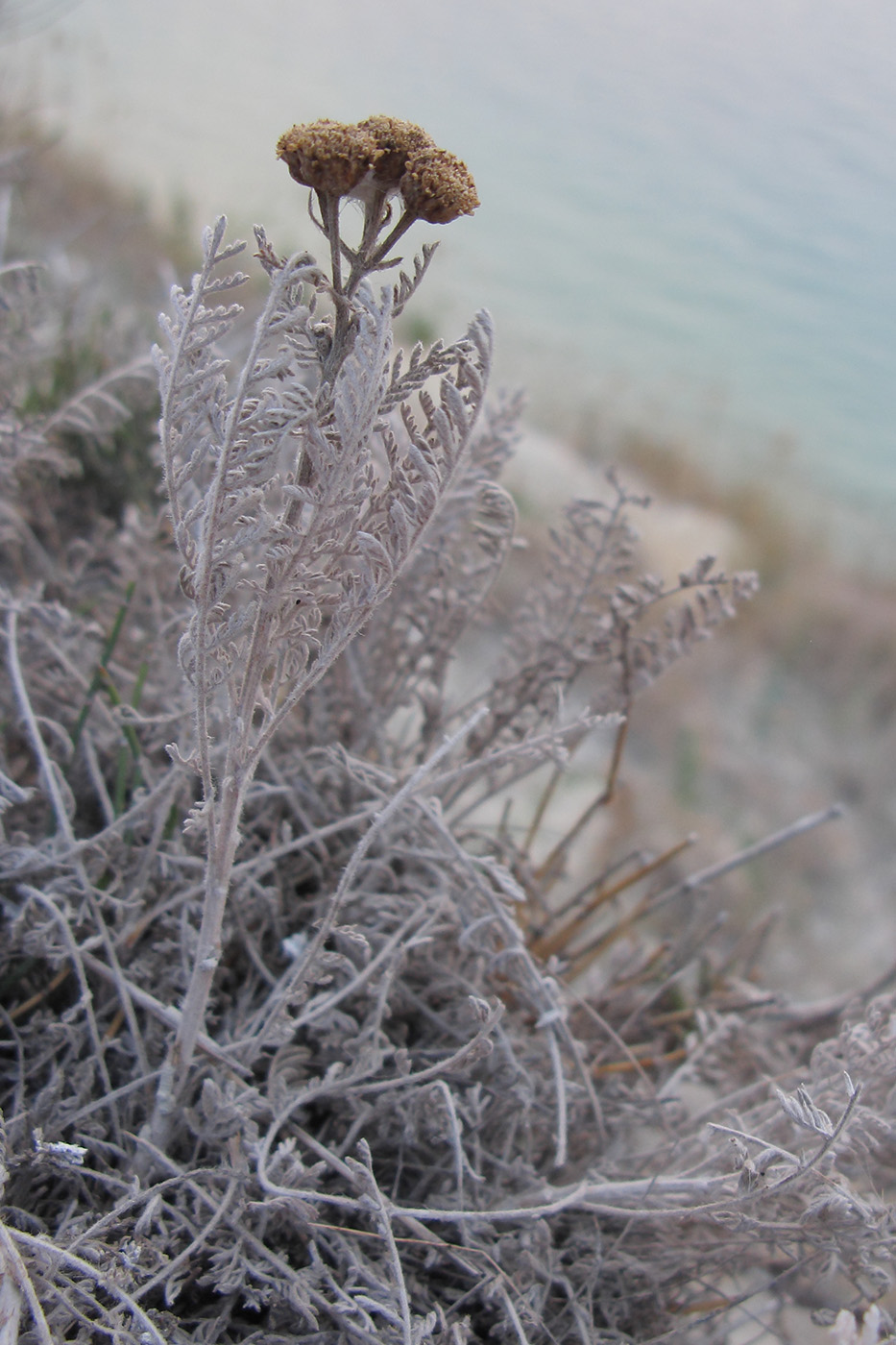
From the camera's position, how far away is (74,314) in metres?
0.98

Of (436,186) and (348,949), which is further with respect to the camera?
(348,949)

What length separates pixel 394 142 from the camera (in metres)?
0.25

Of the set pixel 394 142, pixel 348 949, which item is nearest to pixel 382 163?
pixel 394 142

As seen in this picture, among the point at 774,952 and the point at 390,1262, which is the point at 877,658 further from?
the point at 390,1262

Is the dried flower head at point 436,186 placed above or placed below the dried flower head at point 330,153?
above

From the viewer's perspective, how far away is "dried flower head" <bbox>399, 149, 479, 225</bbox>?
0.25 metres

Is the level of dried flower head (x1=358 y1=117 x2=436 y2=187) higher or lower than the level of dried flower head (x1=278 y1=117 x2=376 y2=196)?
higher

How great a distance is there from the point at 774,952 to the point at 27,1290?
923mm

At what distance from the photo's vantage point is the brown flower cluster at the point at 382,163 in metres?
0.24

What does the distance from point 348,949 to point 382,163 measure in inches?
14.1

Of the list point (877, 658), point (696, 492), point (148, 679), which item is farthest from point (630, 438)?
point (148, 679)

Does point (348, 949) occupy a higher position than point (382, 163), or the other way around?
point (382, 163)

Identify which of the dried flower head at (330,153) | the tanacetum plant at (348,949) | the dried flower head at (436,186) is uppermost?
the dried flower head at (436,186)

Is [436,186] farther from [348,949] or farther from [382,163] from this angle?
[348,949]
